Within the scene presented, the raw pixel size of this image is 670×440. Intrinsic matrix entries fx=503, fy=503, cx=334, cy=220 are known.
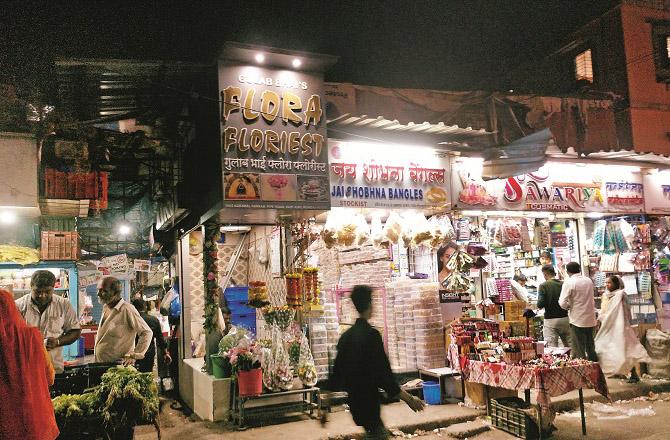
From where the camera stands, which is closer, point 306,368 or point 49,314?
point 49,314

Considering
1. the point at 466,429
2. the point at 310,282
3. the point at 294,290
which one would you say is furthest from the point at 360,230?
the point at 466,429

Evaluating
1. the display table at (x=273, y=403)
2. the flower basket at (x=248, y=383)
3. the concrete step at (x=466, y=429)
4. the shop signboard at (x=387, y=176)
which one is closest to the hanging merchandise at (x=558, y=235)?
the shop signboard at (x=387, y=176)

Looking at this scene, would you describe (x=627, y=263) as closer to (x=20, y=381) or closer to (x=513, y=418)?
(x=513, y=418)

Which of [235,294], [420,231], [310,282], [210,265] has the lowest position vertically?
[235,294]

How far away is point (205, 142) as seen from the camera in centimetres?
850

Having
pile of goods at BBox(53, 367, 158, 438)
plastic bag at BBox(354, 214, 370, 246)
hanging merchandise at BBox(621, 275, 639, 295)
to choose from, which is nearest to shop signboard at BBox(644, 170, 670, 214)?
hanging merchandise at BBox(621, 275, 639, 295)

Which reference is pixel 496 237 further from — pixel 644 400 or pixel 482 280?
pixel 644 400

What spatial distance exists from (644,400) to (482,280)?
13.7 feet

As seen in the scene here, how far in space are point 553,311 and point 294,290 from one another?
5448 millimetres

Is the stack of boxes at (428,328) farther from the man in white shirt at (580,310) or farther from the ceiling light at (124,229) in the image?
the ceiling light at (124,229)

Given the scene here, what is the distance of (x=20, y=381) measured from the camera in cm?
404

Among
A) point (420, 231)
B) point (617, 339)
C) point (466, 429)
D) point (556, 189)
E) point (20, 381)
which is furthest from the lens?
point (556, 189)

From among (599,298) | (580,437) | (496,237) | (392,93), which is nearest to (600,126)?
(496,237)

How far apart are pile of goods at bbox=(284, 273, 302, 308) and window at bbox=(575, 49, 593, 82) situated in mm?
15738
